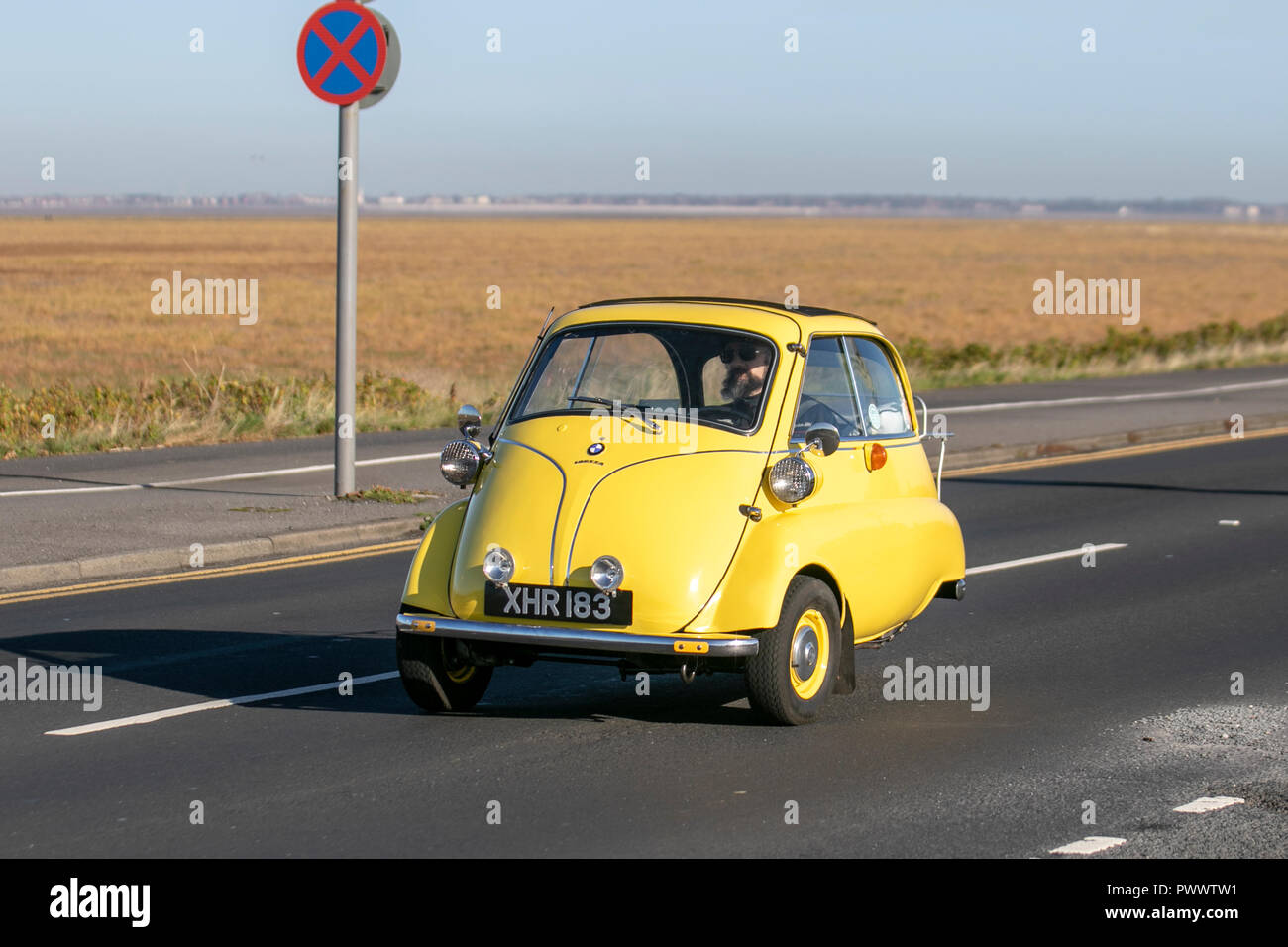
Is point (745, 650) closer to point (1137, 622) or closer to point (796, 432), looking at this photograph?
point (796, 432)

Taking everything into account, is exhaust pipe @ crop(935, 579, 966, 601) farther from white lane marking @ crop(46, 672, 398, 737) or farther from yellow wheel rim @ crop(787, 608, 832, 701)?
white lane marking @ crop(46, 672, 398, 737)

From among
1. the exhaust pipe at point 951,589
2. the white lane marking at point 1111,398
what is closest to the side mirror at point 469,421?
the exhaust pipe at point 951,589

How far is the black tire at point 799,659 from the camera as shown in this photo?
297 inches

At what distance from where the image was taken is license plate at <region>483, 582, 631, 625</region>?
7395mm

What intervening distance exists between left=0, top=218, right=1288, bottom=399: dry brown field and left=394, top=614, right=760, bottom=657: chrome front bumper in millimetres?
18207

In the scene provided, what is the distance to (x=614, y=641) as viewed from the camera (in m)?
7.29

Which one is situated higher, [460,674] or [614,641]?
[614,641]

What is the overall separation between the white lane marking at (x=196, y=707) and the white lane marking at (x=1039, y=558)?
5.13 m

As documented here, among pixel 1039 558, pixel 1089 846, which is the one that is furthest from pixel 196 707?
pixel 1039 558

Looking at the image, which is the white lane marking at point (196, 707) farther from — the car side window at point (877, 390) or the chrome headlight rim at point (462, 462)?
the car side window at point (877, 390)

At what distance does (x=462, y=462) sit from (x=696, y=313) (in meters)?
1.29

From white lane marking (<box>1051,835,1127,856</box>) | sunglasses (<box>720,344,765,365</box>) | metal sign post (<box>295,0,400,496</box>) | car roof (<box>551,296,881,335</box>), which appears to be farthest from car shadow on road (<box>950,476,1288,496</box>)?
white lane marking (<box>1051,835,1127,856</box>)

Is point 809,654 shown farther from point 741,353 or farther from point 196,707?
point 196,707
